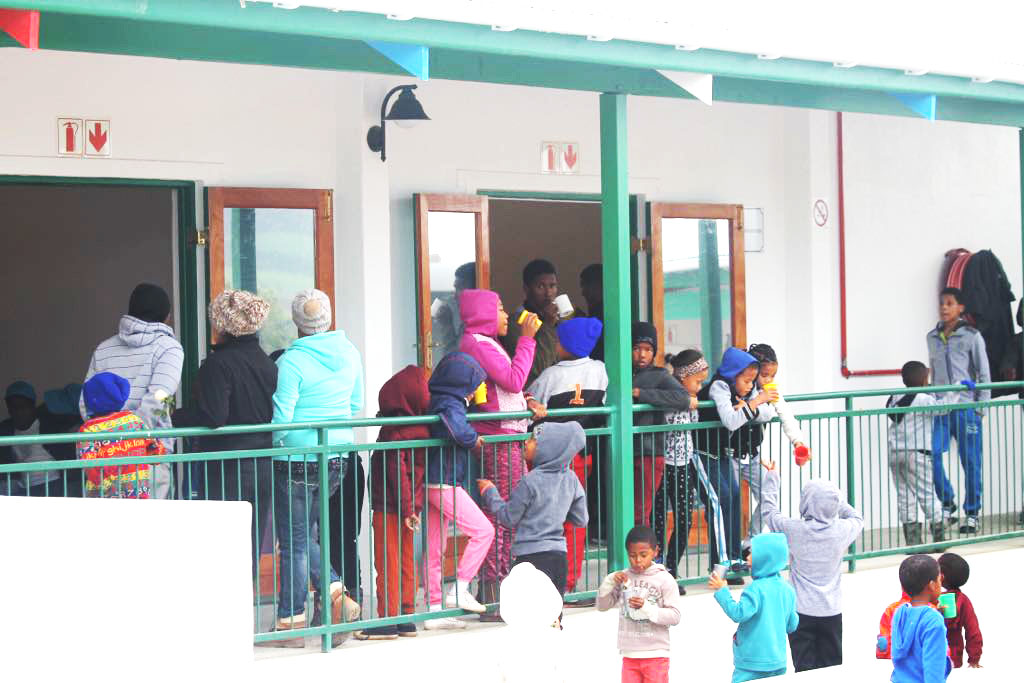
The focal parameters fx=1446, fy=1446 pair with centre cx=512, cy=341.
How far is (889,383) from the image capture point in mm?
11625

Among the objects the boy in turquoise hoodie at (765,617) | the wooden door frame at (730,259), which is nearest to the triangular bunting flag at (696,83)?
the boy in turquoise hoodie at (765,617)

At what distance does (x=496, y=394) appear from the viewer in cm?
772

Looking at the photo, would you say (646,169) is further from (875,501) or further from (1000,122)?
(875,501)

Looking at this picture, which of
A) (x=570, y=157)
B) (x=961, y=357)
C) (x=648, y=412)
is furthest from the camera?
(x=961, y=357)

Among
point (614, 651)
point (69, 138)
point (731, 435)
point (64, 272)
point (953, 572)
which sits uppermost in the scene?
point (69, 138)

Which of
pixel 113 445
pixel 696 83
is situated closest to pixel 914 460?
pixel 696 83

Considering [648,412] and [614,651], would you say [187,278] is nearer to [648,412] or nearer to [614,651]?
[648,412]

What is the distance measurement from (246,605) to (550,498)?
3379 millimetres

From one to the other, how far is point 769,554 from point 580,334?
2290 millimetres

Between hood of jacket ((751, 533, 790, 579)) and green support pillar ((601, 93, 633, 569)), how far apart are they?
62.7 inches

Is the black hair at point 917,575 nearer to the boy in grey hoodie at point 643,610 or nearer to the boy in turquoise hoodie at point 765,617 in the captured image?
the boy in turquoise hoodie at point 765,617

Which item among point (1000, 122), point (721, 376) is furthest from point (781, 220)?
point (721, 376)

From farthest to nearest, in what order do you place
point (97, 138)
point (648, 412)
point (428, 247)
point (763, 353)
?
point (428, 247)
point (763, 353)
point (97, 138)
point (648, 412)

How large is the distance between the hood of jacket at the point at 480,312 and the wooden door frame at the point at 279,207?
5.72 ft
